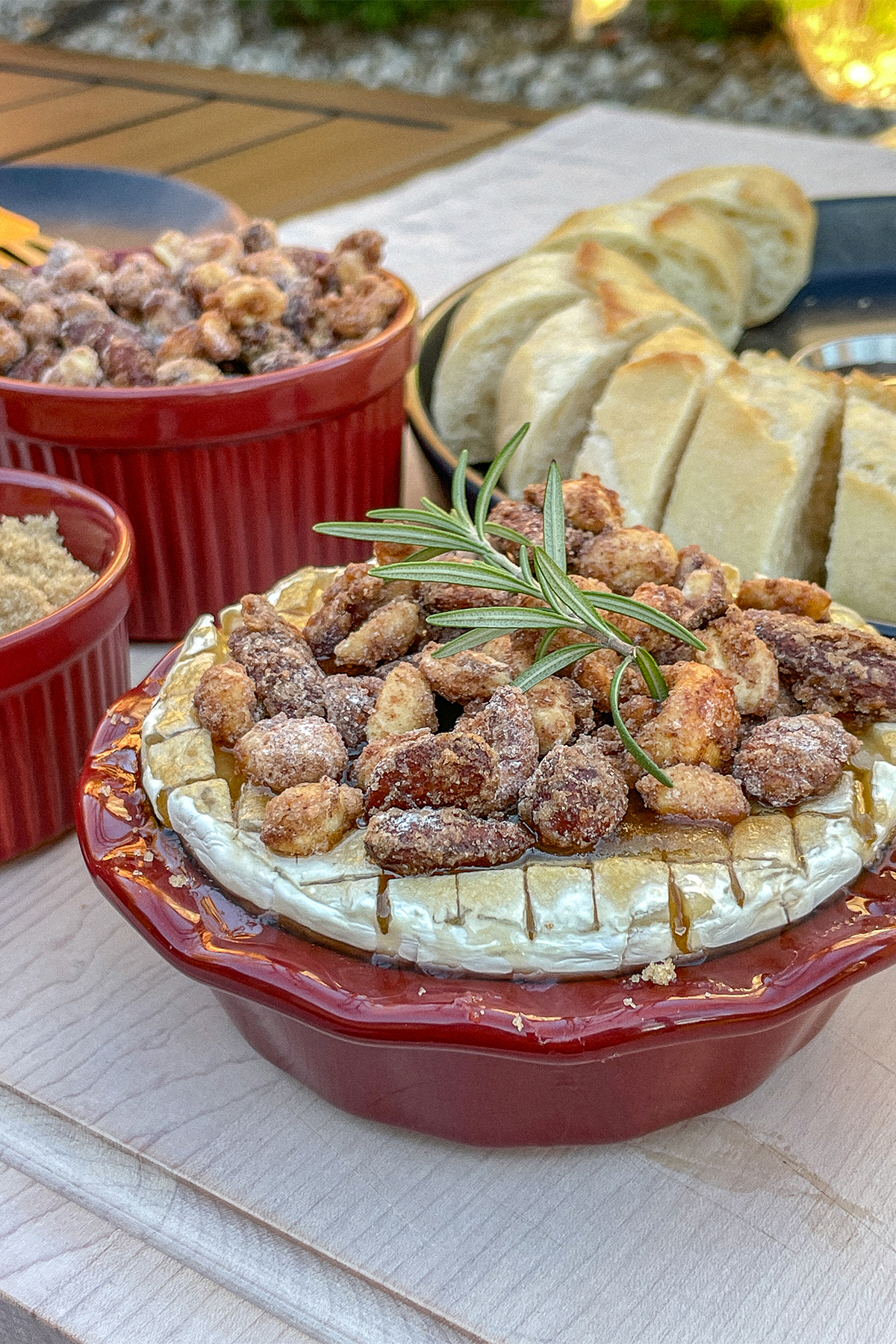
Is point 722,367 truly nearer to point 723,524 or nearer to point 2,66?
point 723,524

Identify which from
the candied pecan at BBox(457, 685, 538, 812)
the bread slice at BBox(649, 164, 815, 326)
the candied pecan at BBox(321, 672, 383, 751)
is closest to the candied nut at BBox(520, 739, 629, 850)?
the candied pecan at BBox(457, 685, 538, 812)

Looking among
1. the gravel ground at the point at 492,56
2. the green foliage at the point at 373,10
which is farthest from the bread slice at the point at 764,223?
the green foliage at the point at 373,10

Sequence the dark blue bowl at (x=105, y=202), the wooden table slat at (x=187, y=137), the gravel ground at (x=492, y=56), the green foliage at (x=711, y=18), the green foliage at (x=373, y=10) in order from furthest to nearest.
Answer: the green foliage at (x=373, y=10) → the green foliage at (x=711, y=18) → the gravel ground at (x=492, y=56) → the wooden table slat at (x=187, y=137) → the dark blue bowl at (x=105, y=202)

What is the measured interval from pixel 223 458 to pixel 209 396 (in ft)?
0.20

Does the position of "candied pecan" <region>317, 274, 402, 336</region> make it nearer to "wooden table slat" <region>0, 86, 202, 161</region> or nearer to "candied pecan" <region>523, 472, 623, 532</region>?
"candied pecan" <region>523, 472, 623, 532</region>

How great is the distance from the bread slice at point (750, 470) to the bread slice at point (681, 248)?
354mm

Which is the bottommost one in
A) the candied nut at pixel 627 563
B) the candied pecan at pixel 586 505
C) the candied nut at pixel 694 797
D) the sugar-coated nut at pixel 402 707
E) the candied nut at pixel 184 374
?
the candied nut at pixel 694 797

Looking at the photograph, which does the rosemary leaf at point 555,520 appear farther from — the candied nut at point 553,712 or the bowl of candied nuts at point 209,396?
the bowl of candied nuts at point 209,396

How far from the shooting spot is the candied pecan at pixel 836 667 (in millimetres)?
680

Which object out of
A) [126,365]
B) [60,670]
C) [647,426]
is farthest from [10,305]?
[647,426]

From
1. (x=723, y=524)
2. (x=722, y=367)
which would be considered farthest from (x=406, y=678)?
(x=722, y=367)

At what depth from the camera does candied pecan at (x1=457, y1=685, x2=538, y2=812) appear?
0.62 metres

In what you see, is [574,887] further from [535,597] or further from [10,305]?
[10,305]

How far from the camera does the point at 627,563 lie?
751 millimetres
